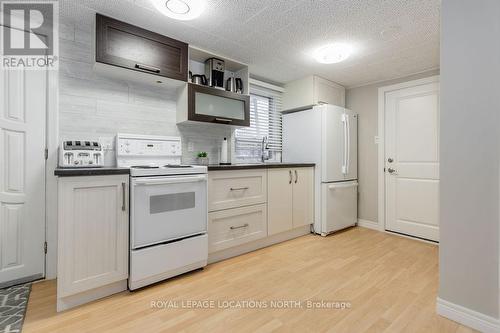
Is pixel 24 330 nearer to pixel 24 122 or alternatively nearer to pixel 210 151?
pixel 24 122

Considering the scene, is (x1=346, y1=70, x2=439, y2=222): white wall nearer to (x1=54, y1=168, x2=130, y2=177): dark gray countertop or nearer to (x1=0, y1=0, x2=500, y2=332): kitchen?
(x1=0, y1=0, x2=500, y2=332): kitchen

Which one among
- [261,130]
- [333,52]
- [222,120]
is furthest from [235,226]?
[333,52]

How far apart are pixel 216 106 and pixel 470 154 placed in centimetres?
216

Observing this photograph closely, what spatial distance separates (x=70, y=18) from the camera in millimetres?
1995

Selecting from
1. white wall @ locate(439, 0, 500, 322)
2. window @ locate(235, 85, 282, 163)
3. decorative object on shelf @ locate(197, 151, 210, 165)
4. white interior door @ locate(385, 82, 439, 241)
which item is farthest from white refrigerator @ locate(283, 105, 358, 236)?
white wall @ locate(439, 0, 500, 322)

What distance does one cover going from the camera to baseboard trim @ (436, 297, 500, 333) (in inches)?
55.2

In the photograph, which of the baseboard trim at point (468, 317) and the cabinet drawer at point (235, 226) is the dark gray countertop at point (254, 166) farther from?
the baseboard trim at point (468, 317)

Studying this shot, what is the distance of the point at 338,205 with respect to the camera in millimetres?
3389

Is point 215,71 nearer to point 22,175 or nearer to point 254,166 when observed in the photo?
point 254,166

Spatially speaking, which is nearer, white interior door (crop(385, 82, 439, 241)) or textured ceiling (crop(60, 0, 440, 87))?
textured ceiling (crop(60, 0, 440, 87))

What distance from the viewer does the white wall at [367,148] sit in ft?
11.9

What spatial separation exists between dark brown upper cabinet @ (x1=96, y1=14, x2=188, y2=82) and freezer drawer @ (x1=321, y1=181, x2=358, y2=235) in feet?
7.48

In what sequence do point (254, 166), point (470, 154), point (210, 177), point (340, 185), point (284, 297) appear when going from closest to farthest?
1. point (470, 154)
2. point (284, 297)
3. point (210, 177)
4. point (254, 166)
5. point (340, 185)

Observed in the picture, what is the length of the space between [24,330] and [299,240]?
2571 millimetres
